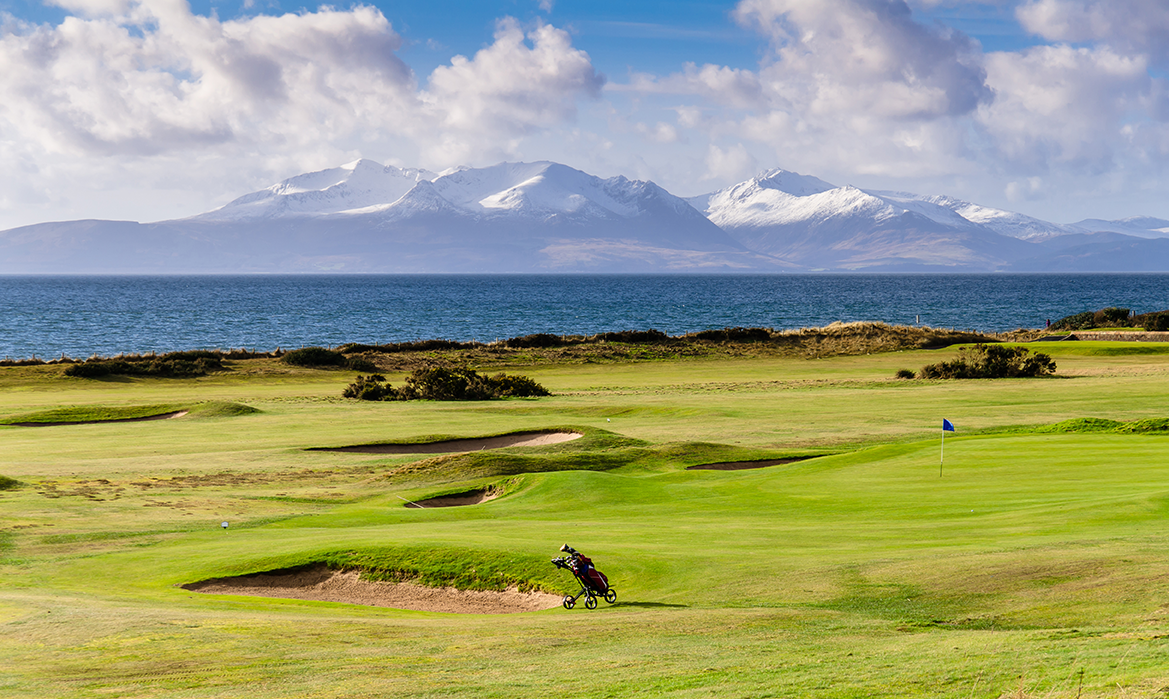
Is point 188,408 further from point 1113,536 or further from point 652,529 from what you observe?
point 1113,536

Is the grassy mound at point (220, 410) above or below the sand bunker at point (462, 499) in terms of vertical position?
above

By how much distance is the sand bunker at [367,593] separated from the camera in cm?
1209

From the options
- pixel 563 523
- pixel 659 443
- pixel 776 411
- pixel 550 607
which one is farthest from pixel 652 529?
pixel 776 411

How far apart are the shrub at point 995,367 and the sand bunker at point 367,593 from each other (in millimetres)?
38621

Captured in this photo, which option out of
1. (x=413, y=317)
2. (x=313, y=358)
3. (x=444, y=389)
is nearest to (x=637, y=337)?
(x=313, y=358)

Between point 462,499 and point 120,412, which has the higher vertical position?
point 120,412

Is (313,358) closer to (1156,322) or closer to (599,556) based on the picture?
(599,556)

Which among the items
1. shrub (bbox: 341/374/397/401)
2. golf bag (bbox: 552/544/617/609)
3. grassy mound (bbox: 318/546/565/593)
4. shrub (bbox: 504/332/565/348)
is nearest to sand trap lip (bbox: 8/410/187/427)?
shrub (bbox: 341/374/397/401)

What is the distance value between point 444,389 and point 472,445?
13.8 meters

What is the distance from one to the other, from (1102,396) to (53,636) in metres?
34.8

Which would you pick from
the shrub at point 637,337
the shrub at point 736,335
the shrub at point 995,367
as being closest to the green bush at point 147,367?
the shrub at point 637,337

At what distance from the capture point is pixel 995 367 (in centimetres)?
4684

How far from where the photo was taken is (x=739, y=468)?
24.1 metres

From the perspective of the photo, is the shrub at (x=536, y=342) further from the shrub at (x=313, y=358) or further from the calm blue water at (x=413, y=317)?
the calm blue water at (x=413, y=317)
